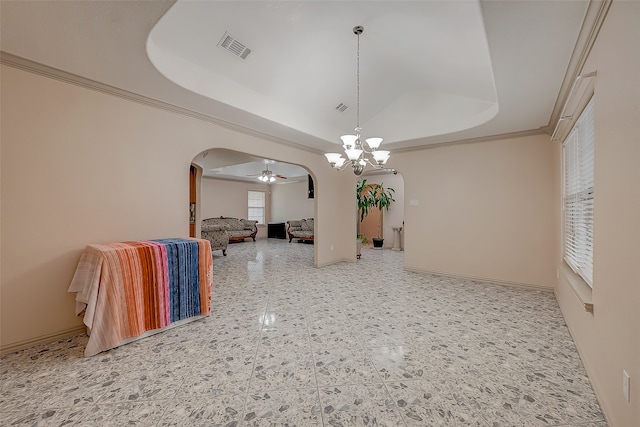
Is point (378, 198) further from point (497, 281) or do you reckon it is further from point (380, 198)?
point (497, 281)

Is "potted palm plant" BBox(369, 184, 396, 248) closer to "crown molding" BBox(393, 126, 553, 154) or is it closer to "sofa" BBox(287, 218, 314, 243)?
"sofa" BBox(287, 218, 314, 243)

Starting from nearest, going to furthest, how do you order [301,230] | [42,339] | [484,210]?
[42,339], [484,210], [301,230]

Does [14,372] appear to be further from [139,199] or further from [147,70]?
[147,70]

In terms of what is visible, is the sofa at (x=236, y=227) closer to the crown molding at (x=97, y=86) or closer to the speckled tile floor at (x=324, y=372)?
the crown molding at (x=97, y=86)

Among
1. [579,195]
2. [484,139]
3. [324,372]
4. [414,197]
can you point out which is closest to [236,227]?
[414,197]

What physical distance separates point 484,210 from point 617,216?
3266 millimetres

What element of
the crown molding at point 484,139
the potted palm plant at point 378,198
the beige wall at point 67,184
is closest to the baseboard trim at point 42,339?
the beige wall at point 67,184

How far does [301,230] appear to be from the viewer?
33.0ft

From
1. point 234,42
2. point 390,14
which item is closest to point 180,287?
point 234,42

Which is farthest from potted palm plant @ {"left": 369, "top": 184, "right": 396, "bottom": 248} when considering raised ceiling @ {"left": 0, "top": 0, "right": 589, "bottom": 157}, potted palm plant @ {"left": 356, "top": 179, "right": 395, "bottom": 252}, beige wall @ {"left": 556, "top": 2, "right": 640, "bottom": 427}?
beige wall @ {"left": 556, "top": 2, "right": 640, "bottom": 427}

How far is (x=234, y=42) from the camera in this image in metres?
2.82

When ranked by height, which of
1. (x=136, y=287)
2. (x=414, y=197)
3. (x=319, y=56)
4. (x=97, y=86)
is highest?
(x=319, y=56)

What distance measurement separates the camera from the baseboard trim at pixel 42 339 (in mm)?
2215

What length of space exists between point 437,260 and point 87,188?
522 centimetres
